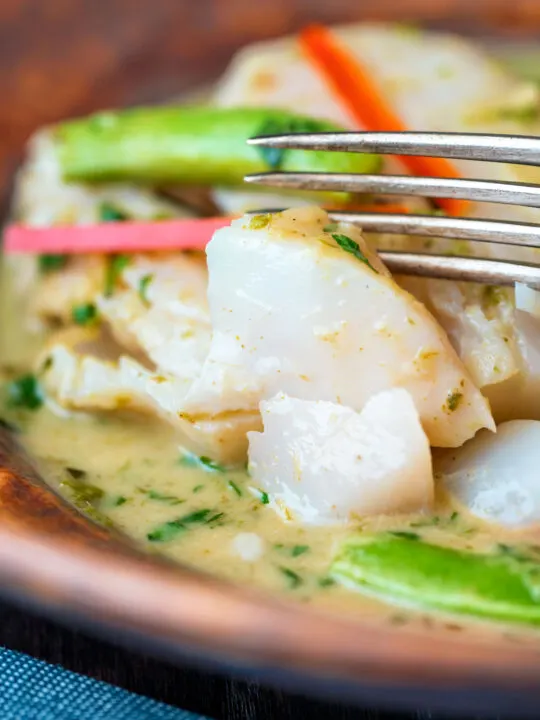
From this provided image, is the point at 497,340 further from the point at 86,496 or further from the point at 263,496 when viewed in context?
the point at 86,496

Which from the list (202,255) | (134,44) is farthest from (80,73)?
(202,255)

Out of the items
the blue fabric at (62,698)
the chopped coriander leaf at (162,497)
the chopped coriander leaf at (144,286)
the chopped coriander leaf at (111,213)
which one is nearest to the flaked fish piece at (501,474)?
the chopped coriander leaf at (162,497)

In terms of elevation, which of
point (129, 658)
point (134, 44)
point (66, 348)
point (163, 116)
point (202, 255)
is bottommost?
point (129, 658)

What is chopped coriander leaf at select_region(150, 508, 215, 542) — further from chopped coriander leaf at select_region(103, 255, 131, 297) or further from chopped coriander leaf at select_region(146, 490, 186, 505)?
chopped coriander leaf at select_region(103, 255, 131, 297)

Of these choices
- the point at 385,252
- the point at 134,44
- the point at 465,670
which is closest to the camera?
the point at 465,670

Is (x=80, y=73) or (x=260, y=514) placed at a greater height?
(x=80, y=73)

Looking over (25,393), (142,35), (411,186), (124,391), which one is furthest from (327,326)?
(142,35)

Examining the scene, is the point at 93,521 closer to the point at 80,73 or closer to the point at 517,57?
the point at 80,73

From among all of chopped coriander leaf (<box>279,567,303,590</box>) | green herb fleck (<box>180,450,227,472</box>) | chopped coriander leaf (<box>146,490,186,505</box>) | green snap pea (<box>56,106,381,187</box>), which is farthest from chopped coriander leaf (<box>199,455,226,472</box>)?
green snap pea (<box>56,106,381,187</box>)
